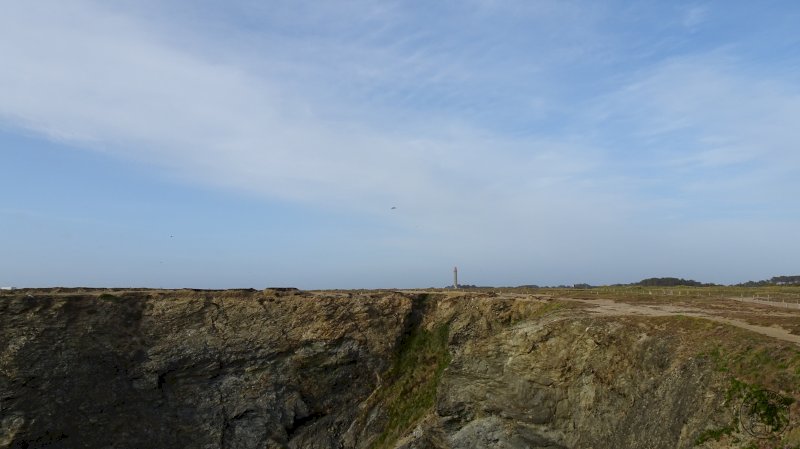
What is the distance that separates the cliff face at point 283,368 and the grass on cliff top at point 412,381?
0.37 ft

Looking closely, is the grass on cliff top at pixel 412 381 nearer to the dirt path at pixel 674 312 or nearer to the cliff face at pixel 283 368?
the cliff face at pixel 283 368


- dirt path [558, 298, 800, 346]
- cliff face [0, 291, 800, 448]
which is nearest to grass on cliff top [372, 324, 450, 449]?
cliff face [0, 291, 800, 448]

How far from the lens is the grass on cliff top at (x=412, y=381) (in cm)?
4156

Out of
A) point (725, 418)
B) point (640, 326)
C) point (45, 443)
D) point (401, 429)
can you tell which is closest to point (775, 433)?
point (725, 418)

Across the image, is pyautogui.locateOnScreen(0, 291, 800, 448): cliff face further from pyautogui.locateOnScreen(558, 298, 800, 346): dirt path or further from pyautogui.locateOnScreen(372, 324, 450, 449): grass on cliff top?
pyautogui.locateOnScreen(558, 298, 800, 346): dirt path

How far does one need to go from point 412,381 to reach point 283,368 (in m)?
11.2

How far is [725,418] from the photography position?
63.3 feet

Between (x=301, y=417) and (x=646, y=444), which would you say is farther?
(x=301, y=417)

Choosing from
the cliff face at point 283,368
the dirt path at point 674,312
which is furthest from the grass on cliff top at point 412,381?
the dirt path at point 674,312

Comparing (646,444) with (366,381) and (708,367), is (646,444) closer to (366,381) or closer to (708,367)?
(708,367)

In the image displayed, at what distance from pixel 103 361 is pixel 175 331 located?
5.84m

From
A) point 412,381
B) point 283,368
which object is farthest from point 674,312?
point 283,368

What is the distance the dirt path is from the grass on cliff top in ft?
44.4

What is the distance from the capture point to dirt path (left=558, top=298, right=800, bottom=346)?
23953 mm
